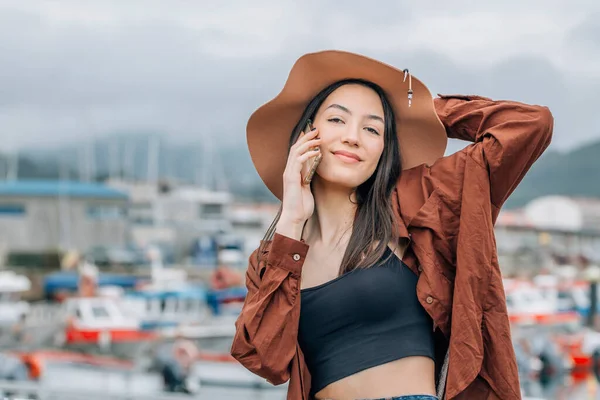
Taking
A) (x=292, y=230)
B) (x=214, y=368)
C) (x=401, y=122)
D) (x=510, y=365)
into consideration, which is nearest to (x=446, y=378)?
(x=510, y=365)

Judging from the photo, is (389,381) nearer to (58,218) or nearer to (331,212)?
(331,212)

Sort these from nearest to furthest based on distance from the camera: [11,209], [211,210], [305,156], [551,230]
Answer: [305,156] → [11,209] → [211,210] → [551,230]

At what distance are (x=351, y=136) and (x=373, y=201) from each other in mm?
194

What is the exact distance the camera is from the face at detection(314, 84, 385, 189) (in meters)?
2.25

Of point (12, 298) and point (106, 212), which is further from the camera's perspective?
point (106, 212)

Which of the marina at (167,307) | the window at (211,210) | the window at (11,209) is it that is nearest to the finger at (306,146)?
the marina at (167,307)

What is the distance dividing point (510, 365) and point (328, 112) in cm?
82

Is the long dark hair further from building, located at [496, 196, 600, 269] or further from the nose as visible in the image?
building, located at [496, 196, 600, 269]

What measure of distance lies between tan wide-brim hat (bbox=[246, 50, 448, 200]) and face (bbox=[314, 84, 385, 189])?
6cm

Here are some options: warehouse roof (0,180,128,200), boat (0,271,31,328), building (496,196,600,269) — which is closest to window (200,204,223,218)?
warehouse roof (0,180,128,200)

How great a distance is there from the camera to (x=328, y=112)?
7.56ft

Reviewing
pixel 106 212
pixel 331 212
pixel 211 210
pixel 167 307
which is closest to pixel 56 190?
pixel 106 212

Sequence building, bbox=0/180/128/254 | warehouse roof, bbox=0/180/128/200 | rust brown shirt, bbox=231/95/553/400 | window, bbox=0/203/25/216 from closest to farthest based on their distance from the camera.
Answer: rust brown shirt, bbox=231/95/553/400
building, bbox=0/180/128/254
window, bbox=0/203/25/216
warehouse roof, bbox=0/180/128/200

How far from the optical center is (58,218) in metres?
53.9
